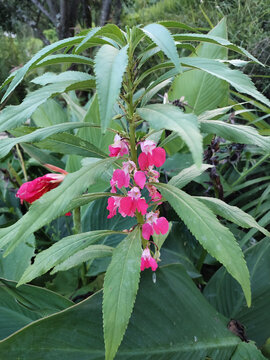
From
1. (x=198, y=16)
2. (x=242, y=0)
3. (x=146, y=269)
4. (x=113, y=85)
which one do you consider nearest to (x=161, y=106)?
(x=113, y=85)

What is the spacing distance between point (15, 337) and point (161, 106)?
441mm

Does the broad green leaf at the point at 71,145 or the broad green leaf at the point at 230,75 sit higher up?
the broad green leaf at the point at 230,75

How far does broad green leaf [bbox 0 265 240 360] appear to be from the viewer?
1.98 feet

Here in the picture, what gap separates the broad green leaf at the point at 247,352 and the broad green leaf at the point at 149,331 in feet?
0.05

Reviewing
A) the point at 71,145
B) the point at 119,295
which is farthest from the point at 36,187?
the point at 119,295

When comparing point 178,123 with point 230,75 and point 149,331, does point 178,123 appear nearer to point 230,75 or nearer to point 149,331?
point 230,75

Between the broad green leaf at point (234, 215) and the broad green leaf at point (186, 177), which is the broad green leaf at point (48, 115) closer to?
the broad green leaf at point (186, 177)

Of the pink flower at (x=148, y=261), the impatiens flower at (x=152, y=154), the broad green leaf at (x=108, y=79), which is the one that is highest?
the broad green leaf at (x=108, y=79)

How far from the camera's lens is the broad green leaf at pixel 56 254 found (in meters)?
0.60

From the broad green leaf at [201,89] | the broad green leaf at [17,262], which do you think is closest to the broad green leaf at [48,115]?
the broad green leaf at [201,89]

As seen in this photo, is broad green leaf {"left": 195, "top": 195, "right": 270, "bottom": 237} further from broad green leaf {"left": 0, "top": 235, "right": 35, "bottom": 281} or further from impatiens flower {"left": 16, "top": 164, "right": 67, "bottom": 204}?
broad green leaf {"left": 0, "top": 235, "right": 35, "bottom": 281}

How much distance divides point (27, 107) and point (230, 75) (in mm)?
313

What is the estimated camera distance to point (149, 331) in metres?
0.70

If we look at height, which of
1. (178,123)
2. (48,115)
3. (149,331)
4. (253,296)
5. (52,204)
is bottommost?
(253,296)
